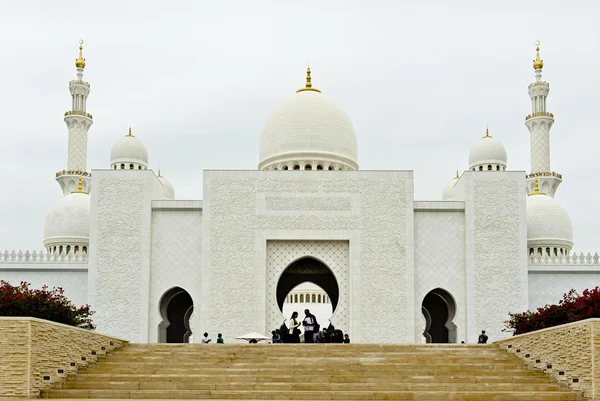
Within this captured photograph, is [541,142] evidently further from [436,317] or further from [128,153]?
[128,153]

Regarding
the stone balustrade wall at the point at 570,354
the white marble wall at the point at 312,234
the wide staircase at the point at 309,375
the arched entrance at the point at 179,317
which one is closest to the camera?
the stone balustrade wall at the point at 570,354

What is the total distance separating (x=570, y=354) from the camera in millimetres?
10609

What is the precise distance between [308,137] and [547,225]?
7.41 metres

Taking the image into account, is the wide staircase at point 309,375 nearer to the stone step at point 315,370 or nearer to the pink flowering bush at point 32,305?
the stone step at point 315,370

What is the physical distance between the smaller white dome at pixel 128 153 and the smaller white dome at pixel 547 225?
12.2 metres

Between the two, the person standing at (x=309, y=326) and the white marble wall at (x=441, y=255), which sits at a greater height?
the white marble wall at (x=441, y=255)

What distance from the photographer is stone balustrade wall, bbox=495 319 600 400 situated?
32.8 feet

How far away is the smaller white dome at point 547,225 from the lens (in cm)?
2422

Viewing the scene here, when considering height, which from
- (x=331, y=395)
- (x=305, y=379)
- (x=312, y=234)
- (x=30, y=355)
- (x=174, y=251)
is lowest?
(x=331, y=395)

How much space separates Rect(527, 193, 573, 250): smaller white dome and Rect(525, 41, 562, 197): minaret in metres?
2.02

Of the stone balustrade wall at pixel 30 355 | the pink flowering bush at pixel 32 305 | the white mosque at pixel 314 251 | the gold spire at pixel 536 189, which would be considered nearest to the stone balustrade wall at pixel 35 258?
the white mosque at pixel 314 251

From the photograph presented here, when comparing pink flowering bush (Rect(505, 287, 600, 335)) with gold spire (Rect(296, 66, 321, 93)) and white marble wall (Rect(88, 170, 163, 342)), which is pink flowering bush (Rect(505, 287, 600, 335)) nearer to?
white marble wall (Rect(88, 170, 163, 342))

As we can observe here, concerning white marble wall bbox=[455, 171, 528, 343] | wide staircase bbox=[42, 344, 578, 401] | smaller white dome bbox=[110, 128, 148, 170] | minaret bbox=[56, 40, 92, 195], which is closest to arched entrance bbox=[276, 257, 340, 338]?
white marble wall bbox=[455, 171, 528, 343]

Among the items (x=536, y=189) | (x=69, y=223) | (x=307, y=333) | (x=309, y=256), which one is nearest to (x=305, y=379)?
(x=307, y=333)
